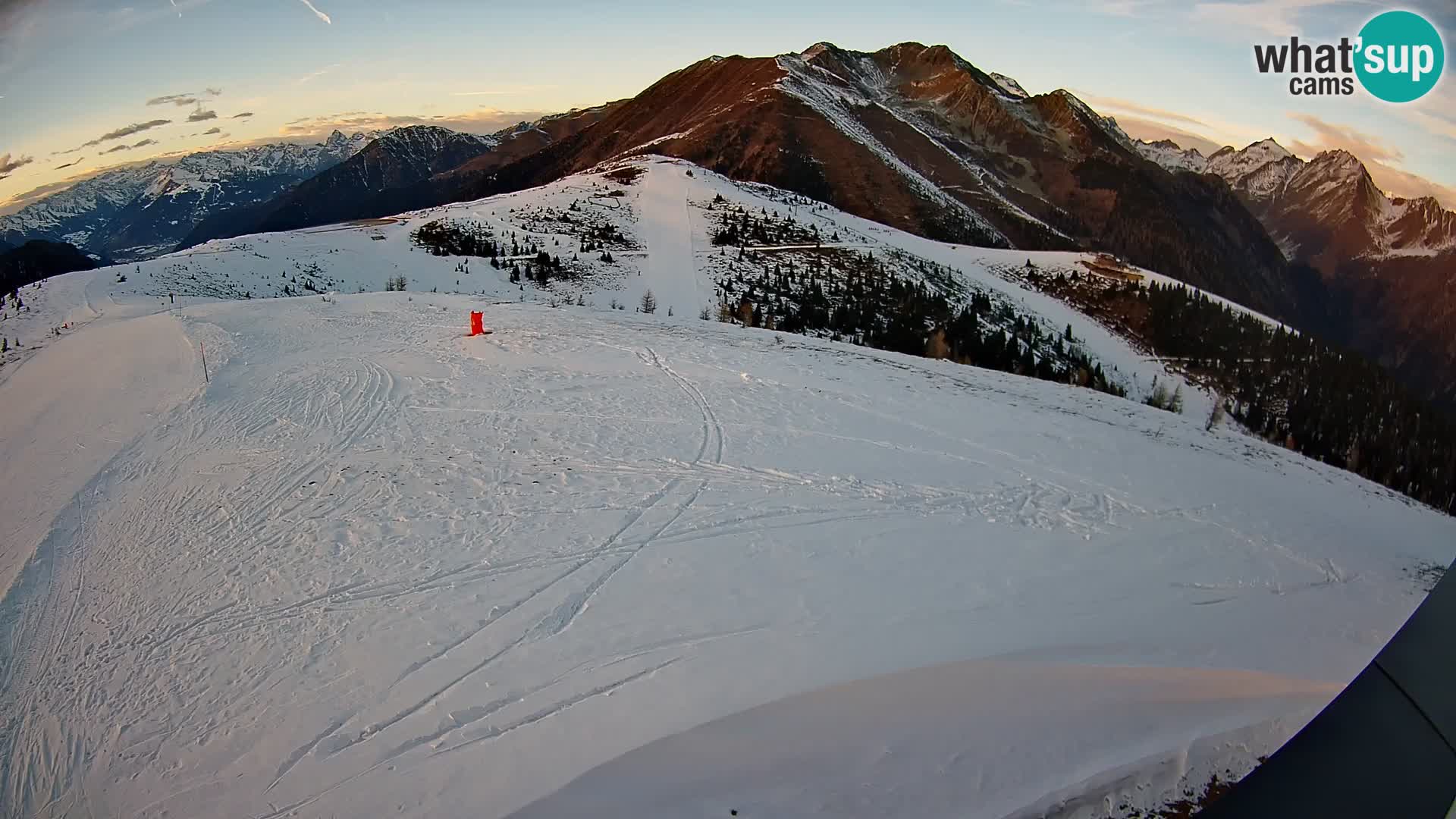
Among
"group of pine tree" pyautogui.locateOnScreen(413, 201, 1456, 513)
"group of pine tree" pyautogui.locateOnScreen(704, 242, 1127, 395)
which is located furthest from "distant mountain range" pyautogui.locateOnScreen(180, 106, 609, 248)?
"group of pine tree" pyautogui.locateOnScreen(704, 242, 1127, 395)

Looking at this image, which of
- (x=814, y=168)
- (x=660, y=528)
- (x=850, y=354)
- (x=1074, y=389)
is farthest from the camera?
(x=814, y=168)

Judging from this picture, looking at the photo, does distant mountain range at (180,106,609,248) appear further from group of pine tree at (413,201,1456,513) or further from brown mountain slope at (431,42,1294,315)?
group of pine tree at (413,201,1456,513)

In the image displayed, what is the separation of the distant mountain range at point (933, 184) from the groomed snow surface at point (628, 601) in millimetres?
567

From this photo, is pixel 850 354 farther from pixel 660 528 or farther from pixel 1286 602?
pixel 1286 602

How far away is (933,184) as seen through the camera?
81.4 meters

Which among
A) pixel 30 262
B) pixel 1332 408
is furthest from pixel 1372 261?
pixel 30 262

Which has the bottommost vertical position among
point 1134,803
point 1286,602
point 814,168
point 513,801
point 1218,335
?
point 513,801

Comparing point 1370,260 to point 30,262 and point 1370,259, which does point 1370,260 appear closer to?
point 1370,259

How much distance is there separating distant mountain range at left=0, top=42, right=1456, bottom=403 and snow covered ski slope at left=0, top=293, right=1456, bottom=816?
591mm

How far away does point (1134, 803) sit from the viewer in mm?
2021

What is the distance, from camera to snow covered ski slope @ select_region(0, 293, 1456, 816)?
7.33ft

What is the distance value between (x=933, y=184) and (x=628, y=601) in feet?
279

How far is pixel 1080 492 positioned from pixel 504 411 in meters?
5.66

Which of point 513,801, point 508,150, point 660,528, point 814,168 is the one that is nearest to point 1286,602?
point 513,801
